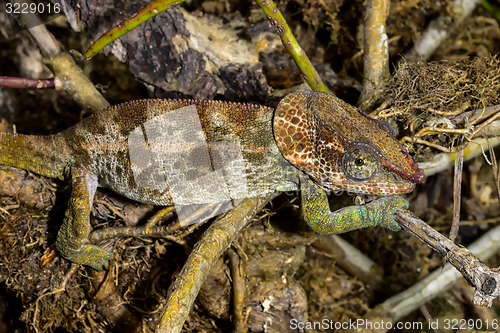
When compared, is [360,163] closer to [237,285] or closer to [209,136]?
[209,136]

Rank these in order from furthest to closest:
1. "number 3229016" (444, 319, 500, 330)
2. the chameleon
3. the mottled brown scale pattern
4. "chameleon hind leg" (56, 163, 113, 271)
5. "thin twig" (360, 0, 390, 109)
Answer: "number 3229016" (444, 319, 500, 330) → "thin twig" (360, 0, 390, 109) → "chameleon hind leg" (56, 163, 113, 271) → the mottled brown scale pattern → the chameleon

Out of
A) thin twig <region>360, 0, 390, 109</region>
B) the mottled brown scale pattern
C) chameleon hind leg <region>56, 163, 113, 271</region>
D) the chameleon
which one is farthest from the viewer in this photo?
thin twig <region>360, 0, 390, 109</region>

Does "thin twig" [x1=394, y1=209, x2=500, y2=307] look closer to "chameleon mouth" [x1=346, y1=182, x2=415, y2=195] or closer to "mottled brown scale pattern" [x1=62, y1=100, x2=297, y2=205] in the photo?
"chameleon mouth" [x1=346, y1=182, x2=415, y2=195]

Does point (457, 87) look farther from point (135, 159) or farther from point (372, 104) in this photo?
point (135, 159)

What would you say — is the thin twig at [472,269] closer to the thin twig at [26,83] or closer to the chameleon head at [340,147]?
the chameleon head at [340,147]

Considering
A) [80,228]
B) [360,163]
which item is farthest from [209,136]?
[80,228]

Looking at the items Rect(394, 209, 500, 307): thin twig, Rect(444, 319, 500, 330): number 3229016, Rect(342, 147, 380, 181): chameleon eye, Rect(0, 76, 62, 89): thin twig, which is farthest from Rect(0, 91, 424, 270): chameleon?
Rect(444, 319, 500, 330): number 3229016

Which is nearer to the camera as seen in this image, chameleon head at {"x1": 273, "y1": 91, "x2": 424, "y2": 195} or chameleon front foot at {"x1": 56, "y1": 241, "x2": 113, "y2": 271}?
chameleon head at {"x1": 273, "y1": 91, "x2": 424, "y2": 195}

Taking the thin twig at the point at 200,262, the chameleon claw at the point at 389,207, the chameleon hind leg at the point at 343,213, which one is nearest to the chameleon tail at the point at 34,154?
the thin twig at the point at 200,262
